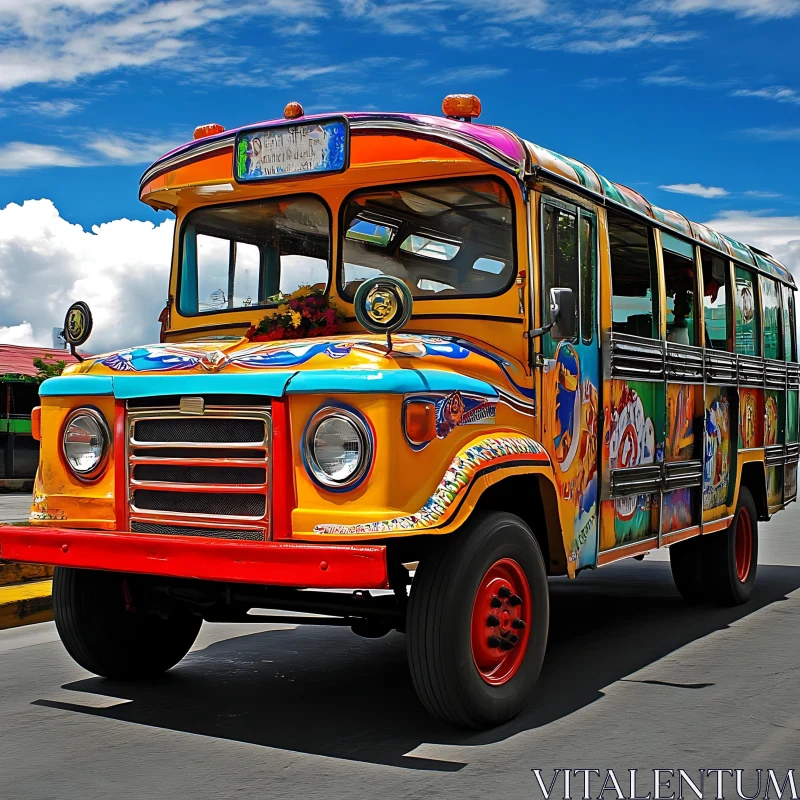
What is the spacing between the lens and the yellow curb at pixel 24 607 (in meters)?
8.43

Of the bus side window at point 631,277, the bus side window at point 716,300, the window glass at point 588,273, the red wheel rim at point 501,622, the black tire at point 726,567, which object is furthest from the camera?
the black tire at point 726,567

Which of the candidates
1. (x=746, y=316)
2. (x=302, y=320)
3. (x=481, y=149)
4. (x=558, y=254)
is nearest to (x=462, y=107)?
(x=481, y=149)

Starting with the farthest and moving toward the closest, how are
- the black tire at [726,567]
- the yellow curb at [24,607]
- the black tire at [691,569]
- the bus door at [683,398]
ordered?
the black tire at [691,569] < the black tire at [726,567] < the yellow curb at [24,607] < the bus door at [683,398]

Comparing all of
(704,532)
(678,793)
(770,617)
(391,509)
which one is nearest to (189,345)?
(391,509)

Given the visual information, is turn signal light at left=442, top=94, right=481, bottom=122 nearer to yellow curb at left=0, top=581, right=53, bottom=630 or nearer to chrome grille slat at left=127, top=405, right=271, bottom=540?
chrome grille slat at left=127, top=405, right=271, bottom=540

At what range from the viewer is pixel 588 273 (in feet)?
21.5

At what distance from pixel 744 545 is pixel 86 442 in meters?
5.71

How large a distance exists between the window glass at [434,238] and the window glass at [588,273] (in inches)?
30.9

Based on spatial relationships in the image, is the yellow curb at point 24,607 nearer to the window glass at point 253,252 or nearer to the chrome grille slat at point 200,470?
the window glass at point 253,252

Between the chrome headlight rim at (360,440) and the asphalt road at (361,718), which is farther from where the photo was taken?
the chrome headlight rim at (360,440)

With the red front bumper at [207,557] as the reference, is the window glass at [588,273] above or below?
above

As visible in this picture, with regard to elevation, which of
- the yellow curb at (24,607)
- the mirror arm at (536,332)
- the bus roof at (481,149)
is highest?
the bus roof at (481,149)

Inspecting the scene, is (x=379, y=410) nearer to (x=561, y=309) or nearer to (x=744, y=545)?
(x=561, y=309)

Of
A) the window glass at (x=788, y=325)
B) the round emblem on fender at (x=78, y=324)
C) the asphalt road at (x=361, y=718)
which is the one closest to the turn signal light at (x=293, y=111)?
the round emblem on fender at (x=78, y=324)
